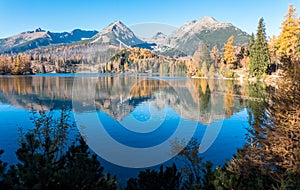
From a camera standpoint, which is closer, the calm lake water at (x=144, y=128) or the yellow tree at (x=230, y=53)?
the calm lake water at (x=144, y=128)

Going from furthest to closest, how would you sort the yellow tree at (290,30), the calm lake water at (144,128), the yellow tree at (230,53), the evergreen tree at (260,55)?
1. the yellow tree at (230,53)
2. the evergreen tree at (260,55)
3. the yellow tree at (290,30)
4. the calm lake water at (144,128)

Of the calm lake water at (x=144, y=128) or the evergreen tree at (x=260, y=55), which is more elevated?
the evergreen tree at (x=260, y=55)

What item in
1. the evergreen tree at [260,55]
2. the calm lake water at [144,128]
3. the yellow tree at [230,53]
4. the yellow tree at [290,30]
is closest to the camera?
the calm lake water at [144,128]

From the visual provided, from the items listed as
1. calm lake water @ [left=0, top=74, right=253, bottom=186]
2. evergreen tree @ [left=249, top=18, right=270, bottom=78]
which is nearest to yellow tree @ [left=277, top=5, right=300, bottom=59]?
evergreen tree @ [left=249, top=18, right=270, bottom=78]

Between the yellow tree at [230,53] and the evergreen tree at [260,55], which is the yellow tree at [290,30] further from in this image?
the yellow tree at [230,53]

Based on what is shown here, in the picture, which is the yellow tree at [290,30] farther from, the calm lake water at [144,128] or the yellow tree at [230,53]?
the yellow tree at [230,53]

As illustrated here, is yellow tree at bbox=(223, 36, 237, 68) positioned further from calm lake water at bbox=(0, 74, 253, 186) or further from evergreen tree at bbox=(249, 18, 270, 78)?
calm lake water at bbox=(0, 74, 253, 186)

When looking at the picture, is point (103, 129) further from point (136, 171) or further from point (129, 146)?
point (136, 171)

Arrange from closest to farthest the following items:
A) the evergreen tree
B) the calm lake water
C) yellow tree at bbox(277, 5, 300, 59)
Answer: the calm lake water < yellow tree at bbox(277, 5, 300, 59) < the evergreen tree

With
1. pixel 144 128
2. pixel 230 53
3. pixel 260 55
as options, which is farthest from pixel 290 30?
pixel 144 128

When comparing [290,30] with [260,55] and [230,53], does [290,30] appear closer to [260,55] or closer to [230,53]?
[260,55]

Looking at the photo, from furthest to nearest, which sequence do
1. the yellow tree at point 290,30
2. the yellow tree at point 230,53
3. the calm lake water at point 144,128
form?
the yellow tree at point 230,53 → the yellow tree at point 290,30 → the calm lake water at point 144,128

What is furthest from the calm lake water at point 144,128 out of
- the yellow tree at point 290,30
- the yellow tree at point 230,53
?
the yellow tree at point 230,53

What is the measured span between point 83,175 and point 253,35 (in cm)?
7078
